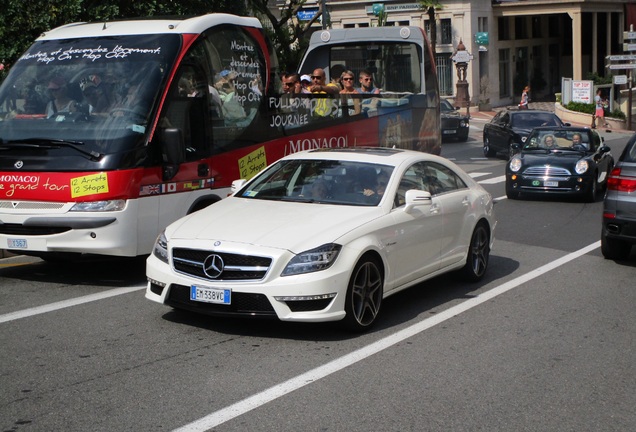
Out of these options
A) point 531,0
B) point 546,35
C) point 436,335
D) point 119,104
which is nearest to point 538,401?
point 436,335

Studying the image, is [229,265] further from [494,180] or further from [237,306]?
[494,180]

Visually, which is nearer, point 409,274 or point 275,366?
point 275,366

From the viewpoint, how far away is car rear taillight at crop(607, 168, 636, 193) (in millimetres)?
11500

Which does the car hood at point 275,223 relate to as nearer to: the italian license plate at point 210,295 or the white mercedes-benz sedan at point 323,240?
the white mercedes-benz sedan at point 323,240

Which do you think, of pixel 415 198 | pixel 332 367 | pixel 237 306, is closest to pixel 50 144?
pixel 237 306

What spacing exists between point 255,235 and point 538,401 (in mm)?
2792

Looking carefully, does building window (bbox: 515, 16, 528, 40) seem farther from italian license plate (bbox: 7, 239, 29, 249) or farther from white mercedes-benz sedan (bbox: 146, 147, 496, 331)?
italian license plate (bbox: 7, 239, 29, 249)

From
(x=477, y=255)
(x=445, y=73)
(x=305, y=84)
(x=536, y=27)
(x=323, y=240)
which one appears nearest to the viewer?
(x=323, y=240)

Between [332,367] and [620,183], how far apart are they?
572 centimetres

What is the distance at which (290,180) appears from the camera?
9703 millimetres

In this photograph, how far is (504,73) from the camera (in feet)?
189

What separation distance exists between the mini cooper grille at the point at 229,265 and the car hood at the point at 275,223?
5.9 inches

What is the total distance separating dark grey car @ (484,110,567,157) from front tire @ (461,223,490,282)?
17.4m

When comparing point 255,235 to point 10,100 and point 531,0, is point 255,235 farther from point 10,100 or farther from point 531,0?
point 531,0
